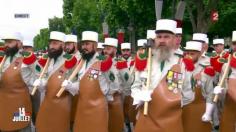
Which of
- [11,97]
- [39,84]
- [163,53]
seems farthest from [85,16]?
[163,53]

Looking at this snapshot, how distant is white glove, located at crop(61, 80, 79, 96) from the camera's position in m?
7.99

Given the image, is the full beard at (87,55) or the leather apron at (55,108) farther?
the leather apron at (55,108)

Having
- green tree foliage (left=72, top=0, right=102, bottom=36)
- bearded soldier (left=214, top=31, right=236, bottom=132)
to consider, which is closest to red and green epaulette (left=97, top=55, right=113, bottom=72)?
bearded soldier (left=214, top=31, right=236, bottom=132)

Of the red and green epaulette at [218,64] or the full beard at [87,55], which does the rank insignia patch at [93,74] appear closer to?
the full beard at [87,55]

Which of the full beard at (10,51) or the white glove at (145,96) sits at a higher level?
the full beard at (10,51)

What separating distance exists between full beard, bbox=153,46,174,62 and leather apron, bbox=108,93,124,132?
3.12 metres

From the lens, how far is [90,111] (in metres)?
8.02

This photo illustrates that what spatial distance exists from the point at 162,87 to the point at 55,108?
2.68 meters

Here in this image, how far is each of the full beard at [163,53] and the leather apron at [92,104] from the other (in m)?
1.89

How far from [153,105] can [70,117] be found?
285cm

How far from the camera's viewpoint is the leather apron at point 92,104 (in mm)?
7980

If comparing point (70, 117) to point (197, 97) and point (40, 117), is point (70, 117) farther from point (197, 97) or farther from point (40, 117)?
point (197, 97)

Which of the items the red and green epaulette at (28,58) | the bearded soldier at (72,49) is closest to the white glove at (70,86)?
the bearded soldier at (72,49)

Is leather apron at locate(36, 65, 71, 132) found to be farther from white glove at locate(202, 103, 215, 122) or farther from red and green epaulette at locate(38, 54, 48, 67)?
white glove at locate(202, 103, 215, 122)
